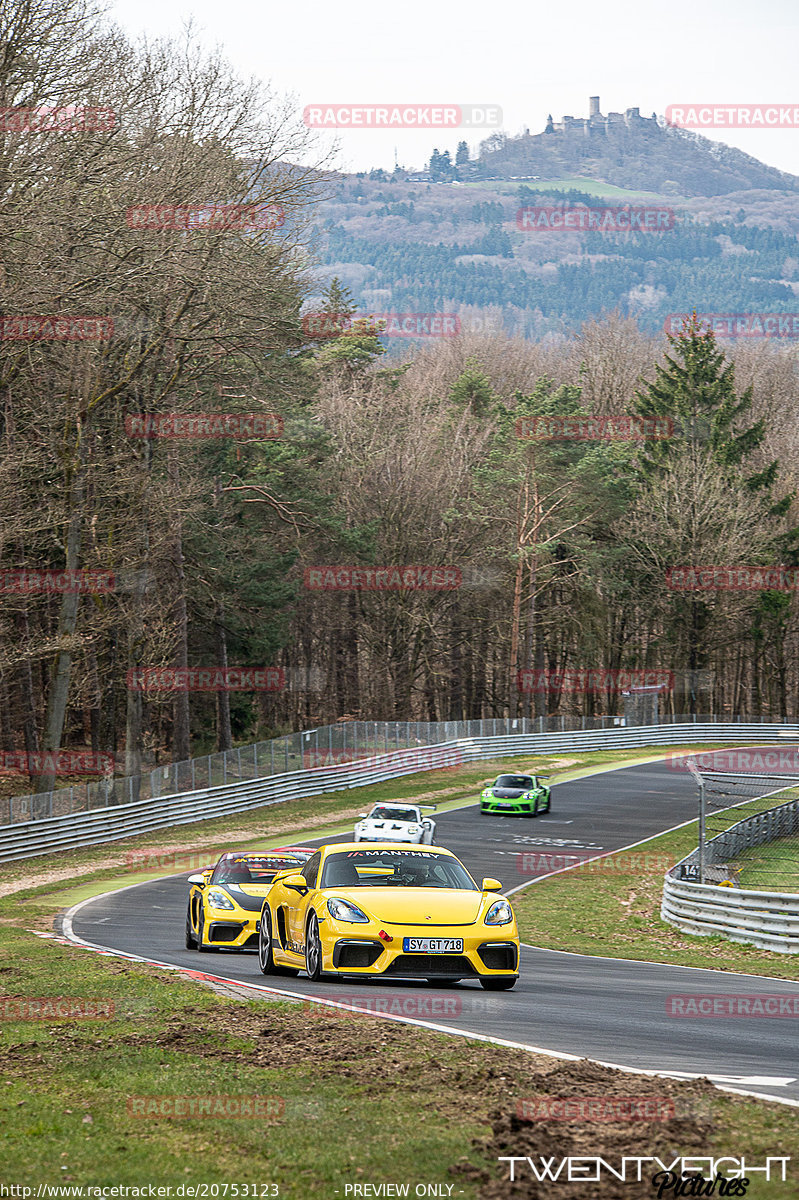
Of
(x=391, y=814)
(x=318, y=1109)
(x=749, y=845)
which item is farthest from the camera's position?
(x=391, y=814)

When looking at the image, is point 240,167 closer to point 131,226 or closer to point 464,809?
point 131,226

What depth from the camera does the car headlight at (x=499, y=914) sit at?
39.3 ft

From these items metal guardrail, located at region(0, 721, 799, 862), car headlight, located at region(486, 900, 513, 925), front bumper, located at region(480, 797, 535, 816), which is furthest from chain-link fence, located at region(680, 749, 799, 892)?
metal guardrail, located at region(0, 721, 799, 862)

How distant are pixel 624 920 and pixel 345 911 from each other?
1307 centimetres

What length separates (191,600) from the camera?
5150 centimetres

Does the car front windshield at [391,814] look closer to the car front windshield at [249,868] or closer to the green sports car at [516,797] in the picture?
the green sports car at [516,797]

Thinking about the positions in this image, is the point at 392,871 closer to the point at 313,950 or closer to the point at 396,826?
the point at 313,950

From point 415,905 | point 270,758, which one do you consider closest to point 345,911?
point 415,905

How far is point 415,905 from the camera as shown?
→ 11805 mm

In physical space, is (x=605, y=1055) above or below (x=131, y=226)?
below

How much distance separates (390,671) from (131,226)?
1514 inches

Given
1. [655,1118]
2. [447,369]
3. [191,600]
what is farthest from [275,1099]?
[447,369]

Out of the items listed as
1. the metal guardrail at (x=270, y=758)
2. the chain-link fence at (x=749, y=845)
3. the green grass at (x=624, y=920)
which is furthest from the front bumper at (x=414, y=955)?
the metal guardrail at (x=270, y=758)

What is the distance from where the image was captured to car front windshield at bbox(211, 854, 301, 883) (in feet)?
57.0
